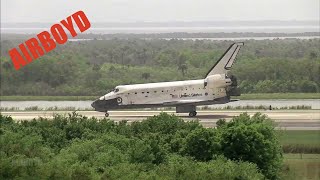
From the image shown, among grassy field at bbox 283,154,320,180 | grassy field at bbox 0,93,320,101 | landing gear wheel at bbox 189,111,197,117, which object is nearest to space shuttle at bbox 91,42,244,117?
landing gear wheel at bbox 189,111,197,117

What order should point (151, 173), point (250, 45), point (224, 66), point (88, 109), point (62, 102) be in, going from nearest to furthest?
1. point (151, 173)
2. point (224, 66)
3. point (88, 109)
4. point (62, 102)
5. point (250, 45)

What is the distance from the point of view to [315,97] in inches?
3898

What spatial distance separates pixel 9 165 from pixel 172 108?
46.6m

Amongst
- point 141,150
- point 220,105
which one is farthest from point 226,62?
point 141,150

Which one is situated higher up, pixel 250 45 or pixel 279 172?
pixel 250 45

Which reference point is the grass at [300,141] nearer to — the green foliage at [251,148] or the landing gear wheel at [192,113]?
the green foliage at [251,148]

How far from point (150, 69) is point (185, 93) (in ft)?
115

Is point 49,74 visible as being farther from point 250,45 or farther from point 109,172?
point 109,172

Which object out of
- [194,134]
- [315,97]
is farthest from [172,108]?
[194,134]

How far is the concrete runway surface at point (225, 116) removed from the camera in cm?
7691

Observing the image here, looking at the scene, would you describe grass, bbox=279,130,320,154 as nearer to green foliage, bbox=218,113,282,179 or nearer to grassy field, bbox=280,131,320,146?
grassy field, bbox=280,131,320,146

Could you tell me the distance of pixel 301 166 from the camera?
60.2m

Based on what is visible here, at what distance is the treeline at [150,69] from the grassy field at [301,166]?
4126 cm

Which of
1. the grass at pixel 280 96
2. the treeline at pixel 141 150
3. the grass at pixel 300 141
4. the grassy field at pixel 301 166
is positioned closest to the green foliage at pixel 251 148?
the treeline at pixel 141 150
